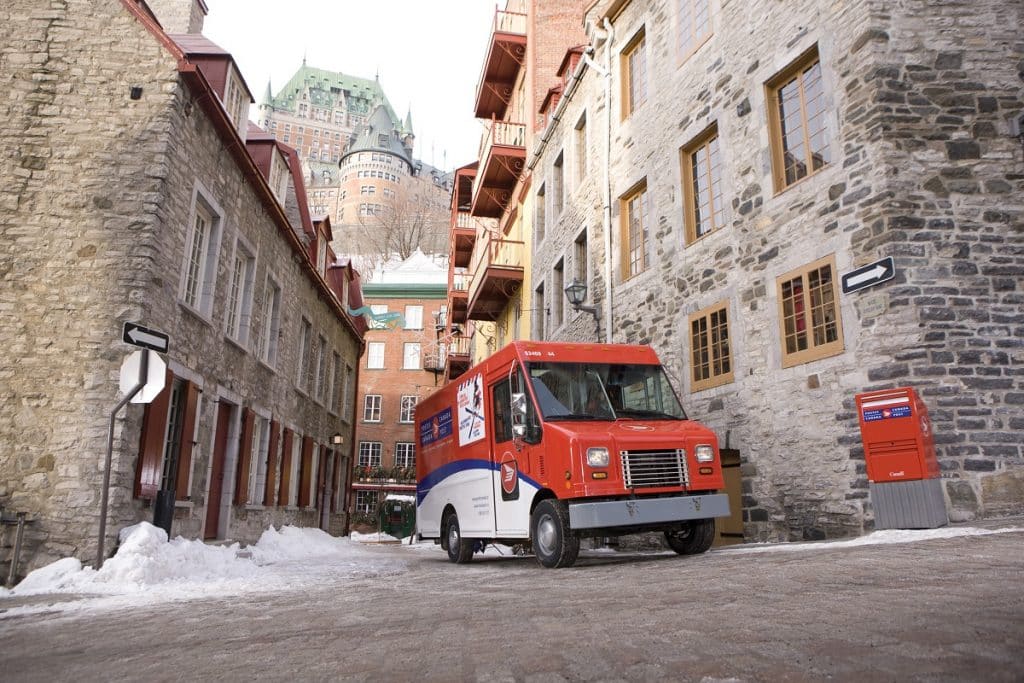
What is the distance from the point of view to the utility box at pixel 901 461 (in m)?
7.59

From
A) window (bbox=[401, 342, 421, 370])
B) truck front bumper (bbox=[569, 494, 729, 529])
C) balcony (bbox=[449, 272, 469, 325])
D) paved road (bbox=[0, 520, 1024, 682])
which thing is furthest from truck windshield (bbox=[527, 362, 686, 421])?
window (bbox=[401, 342, 421, 370])

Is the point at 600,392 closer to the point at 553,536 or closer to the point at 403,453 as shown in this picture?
the point at 553,536

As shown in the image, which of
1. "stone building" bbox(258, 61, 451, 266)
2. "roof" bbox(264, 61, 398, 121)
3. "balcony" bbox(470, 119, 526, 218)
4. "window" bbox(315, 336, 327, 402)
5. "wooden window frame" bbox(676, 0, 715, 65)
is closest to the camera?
"wooden window frame" bbox(676, 0, 715, 65)

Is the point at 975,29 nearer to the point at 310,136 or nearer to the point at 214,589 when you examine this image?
the point at 214,589

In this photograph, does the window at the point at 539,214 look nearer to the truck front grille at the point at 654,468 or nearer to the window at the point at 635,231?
the window at the point at 635,231

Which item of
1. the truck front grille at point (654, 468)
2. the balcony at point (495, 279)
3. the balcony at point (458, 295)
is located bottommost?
the truck front grille at point (654, 468)

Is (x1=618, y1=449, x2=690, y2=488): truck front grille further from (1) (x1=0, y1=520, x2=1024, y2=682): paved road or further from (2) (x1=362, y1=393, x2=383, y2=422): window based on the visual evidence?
(2) (x1=362, y1=393, x2=383, y2=422): window

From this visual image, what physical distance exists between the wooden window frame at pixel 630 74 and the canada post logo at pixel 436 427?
7060mm

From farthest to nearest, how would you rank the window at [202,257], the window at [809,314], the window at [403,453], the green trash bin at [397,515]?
the window at [403,453], the green trash bin at [397,515], the window at [202,257], the window at [809,314]

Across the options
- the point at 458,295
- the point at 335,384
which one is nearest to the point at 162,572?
the point at 335,384

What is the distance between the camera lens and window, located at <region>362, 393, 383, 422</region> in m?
40.4

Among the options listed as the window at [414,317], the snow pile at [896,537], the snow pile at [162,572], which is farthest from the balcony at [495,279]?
the window at [414,317]

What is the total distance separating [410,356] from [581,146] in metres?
26.0

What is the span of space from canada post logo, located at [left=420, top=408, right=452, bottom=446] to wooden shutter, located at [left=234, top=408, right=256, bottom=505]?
136 inches
